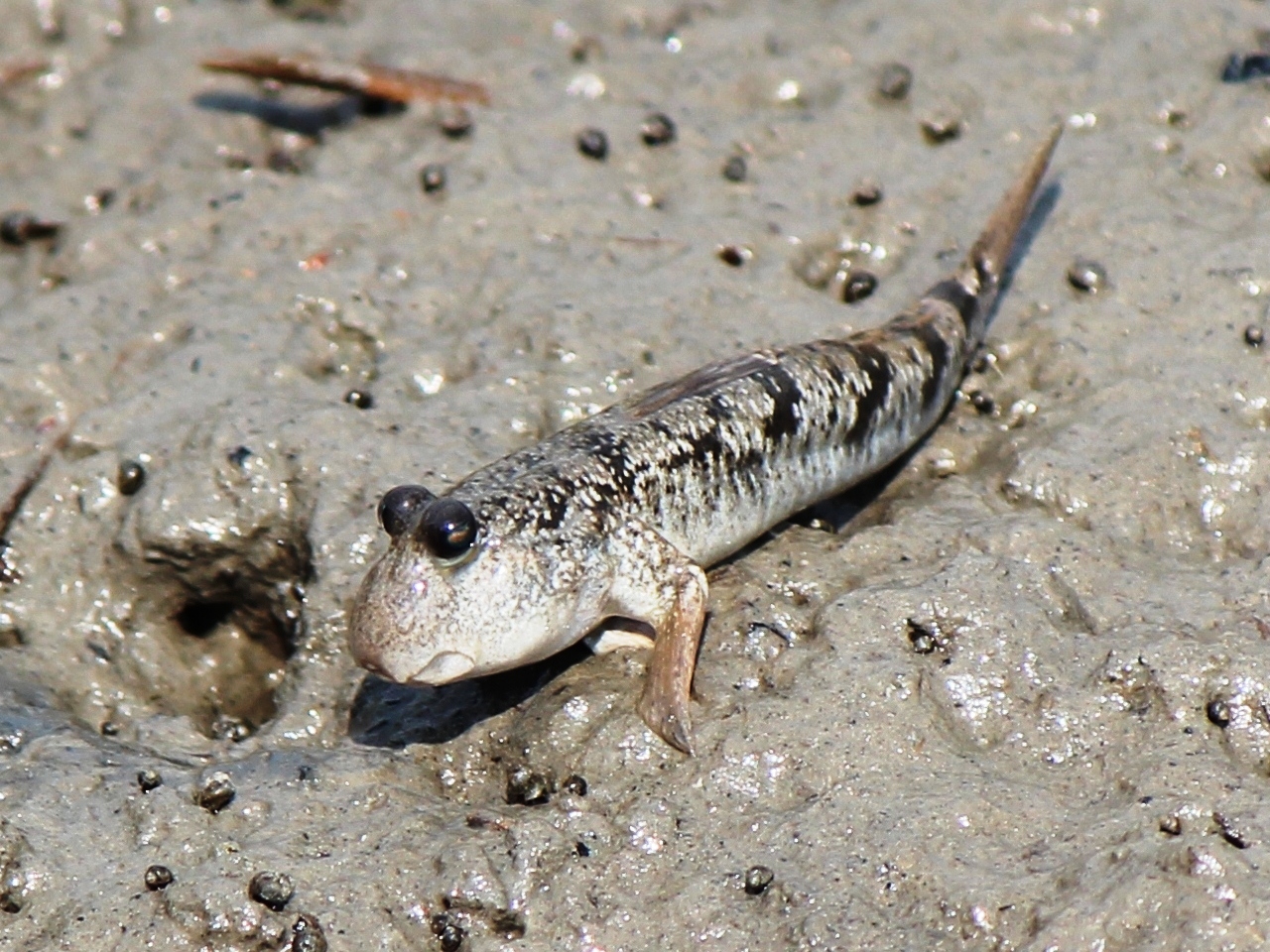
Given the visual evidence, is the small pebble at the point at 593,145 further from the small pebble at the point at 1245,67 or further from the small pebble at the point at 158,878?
the small pebble at the point at 158,878

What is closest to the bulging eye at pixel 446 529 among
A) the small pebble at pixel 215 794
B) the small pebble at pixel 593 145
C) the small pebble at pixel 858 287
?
the small pebble at pixel 215 794

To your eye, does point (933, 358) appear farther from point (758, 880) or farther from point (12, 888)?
point (12, 888)

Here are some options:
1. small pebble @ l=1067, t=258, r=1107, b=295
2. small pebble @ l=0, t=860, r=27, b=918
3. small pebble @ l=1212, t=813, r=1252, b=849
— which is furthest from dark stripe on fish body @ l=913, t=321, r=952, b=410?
small pebble @ l=0, t=860, r=27, b=918

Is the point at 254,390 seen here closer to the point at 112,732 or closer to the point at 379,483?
the point at 379,483

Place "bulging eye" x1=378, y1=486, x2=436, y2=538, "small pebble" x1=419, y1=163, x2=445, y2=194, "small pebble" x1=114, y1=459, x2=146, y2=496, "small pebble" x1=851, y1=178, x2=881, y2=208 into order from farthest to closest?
"small pebble" x1=419, y1=163, x2=445, y2=194 < "small pebble" x1=851, y1=178, x2=881, y2=208 < "small pebble" x1=114, y1=459, x2=146, y2=496 < "bulging eye" x1=378, y1=486, x2=436, y2=538

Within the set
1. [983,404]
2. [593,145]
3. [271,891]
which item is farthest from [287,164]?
[271,891]

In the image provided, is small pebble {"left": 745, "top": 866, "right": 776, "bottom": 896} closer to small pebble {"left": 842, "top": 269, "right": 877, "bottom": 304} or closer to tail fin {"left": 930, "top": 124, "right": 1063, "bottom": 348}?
tail fin {"left": 930, "top": 124, "right": 1063, "bottom": 348}
